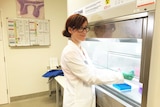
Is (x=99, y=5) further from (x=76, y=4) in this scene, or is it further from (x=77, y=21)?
(x=76, y=4)

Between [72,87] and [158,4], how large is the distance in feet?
2.82

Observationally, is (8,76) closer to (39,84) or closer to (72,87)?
(39,84)

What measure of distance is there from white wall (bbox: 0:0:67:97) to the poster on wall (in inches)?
3.6

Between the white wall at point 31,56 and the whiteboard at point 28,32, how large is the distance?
10 centimetres

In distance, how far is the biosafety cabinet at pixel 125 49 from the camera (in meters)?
0.71

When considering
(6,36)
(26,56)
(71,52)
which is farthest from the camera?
(26,56)

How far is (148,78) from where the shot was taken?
0.72 m

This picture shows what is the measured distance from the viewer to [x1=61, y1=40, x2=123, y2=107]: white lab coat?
3.36 feet

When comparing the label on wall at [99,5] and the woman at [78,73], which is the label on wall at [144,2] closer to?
the label on wall at [99,5]

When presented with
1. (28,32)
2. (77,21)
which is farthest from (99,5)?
(28,32)

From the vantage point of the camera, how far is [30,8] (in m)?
2.85

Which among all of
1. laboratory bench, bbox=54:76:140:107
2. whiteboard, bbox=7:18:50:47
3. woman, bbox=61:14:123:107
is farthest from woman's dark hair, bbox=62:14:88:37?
whiteboard, bbox=7:18:50:47

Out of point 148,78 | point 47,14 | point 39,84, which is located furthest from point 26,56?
point 148,78

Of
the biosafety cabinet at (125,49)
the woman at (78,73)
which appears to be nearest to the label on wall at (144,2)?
the biosafety cabinet at (125,49)
